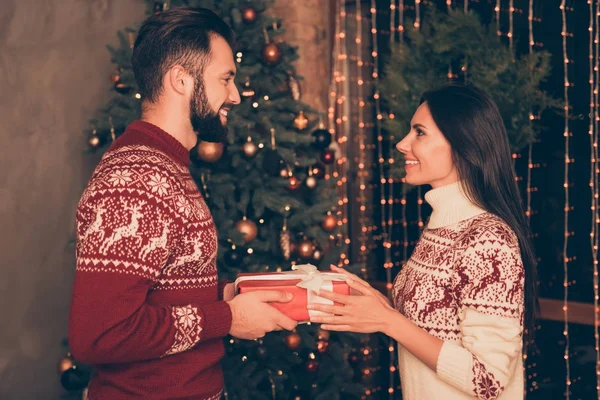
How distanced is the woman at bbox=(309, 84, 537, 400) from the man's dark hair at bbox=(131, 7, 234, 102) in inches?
32.0

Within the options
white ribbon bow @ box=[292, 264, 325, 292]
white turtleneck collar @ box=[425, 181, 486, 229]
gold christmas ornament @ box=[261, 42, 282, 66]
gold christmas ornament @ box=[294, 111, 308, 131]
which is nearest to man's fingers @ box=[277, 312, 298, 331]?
white ribbon bow @ box=[292, 264, 325, 292]

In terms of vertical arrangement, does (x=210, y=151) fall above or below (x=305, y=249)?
above

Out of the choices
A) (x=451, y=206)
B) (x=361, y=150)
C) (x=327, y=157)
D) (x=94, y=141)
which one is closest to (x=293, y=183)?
(x=327, y=157)

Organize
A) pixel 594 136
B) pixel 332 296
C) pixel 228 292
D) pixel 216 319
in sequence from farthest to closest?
pixel 594 136 → pixel 228 292 → pixel 332 296 → pixel 216 319

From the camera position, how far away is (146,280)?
1.93 m

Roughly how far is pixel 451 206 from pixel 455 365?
540 millimetres

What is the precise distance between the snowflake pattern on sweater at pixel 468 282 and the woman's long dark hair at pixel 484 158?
10 centimetres

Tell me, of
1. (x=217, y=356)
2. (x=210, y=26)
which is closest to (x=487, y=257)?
(x=217, y=356)

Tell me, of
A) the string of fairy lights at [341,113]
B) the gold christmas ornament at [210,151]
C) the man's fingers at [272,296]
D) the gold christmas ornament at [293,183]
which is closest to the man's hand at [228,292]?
the man's fingers at [272,296]

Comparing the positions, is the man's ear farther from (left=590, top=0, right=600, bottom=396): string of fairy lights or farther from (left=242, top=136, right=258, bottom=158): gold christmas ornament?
(left=590, top=0, right=600, bottom=396): string of fairy lights

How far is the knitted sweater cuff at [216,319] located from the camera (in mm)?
2061

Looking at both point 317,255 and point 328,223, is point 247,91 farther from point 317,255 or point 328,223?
point 317,255

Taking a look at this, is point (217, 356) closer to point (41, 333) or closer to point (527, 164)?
point (41, 333)

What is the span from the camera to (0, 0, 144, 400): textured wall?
13.0ft
